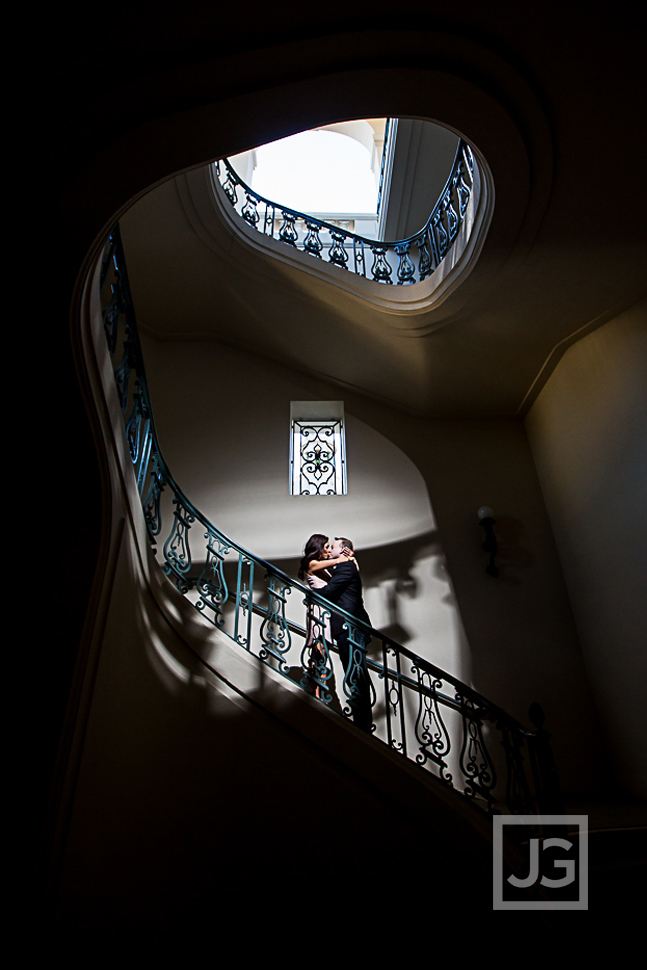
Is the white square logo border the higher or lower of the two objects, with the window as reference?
lower

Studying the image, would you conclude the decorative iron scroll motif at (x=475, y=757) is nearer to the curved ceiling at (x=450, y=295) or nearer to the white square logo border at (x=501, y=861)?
the white square logo border at (x=501, y=861)

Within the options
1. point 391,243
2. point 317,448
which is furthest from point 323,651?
point 391,243

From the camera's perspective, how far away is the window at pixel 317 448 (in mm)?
6262

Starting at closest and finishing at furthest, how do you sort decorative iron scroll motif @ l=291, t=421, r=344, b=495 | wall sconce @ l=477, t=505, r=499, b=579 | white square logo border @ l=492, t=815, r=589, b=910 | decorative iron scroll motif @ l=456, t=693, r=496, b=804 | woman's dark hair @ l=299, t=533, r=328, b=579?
white square logo border @ l=492, t=815, r=589, b=910
decorative iron scroll motif @ l=456, t=693, r=496, b=804
woman's dark hair @ l=299, t=533, r=328, b=579
wall sconce @ l=477, t=505, r=499, b=579
decorative iron scroll motif @ l=291, t=421, r=344, b=495

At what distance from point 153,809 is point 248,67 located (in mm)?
3872

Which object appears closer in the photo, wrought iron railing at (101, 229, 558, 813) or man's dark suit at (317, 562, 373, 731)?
wrought iron railing at (101, 229, 558, 813)

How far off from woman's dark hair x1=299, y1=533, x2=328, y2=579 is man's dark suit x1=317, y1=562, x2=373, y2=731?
1.12ft

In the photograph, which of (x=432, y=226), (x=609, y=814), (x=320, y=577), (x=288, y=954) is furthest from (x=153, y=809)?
(x=432, y=226)

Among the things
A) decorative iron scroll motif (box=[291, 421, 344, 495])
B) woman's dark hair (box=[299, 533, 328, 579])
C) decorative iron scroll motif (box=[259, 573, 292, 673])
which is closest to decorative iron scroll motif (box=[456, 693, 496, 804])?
decorative iron scroll motif (box=[259, 573, 292, 673])

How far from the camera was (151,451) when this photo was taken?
161 inches

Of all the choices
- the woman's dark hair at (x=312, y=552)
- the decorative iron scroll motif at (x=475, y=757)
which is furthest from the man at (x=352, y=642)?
the decorative iron scroll motif at (x=475, y=757)

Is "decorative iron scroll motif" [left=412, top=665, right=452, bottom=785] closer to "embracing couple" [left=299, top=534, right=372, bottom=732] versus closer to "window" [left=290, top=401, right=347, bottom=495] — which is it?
"embracing couple" [left=299, top=534, right=372, bottom=732]

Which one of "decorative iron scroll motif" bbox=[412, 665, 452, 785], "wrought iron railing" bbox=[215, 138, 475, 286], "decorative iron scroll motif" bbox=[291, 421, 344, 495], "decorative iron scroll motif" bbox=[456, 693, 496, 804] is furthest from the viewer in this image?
"decorative iron scroll motif" bbox=[291, 421, 344, 495]

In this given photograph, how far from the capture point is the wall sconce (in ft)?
18.7
